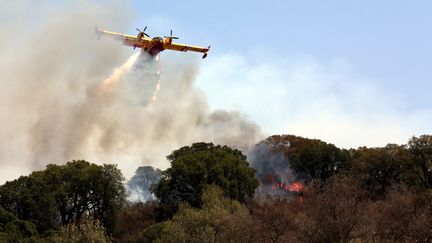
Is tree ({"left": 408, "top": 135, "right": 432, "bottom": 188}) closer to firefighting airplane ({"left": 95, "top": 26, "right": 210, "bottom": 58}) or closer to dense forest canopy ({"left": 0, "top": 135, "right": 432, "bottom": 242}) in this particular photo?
dense forest canopy ({"left": 0, "top": 135, "right": 432, "bottom": 242})

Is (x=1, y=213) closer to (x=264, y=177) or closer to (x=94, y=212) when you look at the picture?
(x=94, y=212)

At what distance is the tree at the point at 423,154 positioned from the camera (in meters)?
115

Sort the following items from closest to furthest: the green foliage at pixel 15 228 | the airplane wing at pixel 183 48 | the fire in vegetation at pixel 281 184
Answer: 1. the green foliage at pixel 15 228
2. the airplane wing at pixel 183 48
3. the fire in vegetation at pixel 281 184

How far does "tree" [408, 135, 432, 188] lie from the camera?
377 ft

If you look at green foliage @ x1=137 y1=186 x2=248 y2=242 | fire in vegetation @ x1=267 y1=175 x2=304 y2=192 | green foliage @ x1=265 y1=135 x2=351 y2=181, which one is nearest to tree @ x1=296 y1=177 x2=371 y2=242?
green foliage @ x1=137 y1=186 x2=248 y2=242

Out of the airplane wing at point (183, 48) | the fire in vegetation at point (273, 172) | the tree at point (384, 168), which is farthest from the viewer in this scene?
the fire in vegetation at point (273, 172)

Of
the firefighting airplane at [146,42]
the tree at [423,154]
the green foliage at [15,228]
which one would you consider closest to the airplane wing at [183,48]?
the firefighting airplane at [146,42]

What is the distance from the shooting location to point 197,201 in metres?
113

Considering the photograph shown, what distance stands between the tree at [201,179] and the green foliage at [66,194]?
36.4ft

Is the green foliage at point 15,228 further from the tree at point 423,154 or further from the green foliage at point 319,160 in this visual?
the tree at point 423,154

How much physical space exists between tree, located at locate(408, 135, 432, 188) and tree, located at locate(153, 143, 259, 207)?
38.0 meters

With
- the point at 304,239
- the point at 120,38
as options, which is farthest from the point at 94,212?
the point at 304,239

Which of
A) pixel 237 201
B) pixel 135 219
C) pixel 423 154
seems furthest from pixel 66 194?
pixel 423 154

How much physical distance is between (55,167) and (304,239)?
→ 67061 mm
